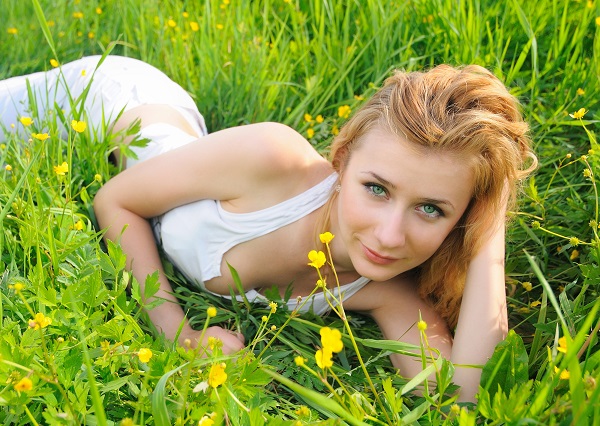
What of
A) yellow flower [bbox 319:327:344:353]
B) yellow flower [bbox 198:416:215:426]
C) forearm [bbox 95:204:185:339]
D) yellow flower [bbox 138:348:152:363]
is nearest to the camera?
yellow flower [bbox 319:327:344:353]

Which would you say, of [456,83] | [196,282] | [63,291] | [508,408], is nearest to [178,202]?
[196,282]

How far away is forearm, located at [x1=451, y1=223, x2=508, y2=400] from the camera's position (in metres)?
1.96

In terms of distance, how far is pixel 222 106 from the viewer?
307 centimetres

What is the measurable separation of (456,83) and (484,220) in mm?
404

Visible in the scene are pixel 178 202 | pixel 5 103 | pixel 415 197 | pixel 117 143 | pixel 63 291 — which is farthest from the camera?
pixel 5 103

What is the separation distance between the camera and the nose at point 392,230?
1.87m

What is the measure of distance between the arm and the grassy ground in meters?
0.11

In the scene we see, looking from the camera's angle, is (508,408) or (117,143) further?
(117,143)

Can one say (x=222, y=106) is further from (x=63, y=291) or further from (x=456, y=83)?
(x=63, y=291)

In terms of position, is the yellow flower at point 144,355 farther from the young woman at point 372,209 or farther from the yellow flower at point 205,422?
the young woman at point 372,209

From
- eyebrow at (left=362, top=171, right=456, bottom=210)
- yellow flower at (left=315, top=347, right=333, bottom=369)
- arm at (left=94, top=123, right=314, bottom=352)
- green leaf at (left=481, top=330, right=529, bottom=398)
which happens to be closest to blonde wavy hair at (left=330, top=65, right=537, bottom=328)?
eyebrow at (left=362, top=171, right=456, bottom=210)

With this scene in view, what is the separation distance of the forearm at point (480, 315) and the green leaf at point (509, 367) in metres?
0.21

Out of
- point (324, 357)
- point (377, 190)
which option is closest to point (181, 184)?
point (377, 190)

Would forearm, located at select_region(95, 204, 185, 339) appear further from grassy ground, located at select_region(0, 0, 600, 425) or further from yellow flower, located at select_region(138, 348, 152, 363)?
yellow flower, located at select_region(138, 348, 152, 363)
